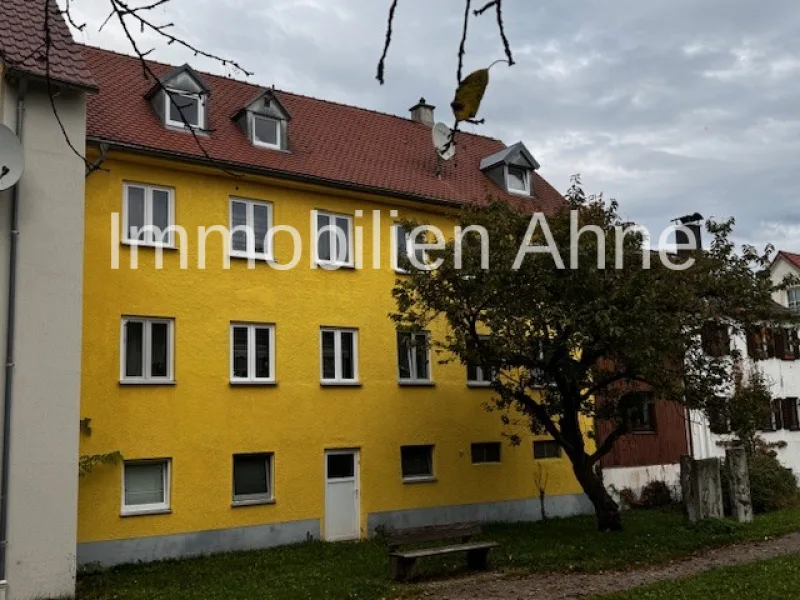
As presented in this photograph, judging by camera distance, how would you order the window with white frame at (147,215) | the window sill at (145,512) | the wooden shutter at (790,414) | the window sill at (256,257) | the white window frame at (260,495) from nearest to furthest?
1. the window sill at (145,512)
2. the window with white frame at (147,215)
3. the white window frame at (260,495)
4. the window sill at (256,257)
5. the wooden shutter at (790,414)

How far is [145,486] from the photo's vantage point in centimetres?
1669

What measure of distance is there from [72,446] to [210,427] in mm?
4129

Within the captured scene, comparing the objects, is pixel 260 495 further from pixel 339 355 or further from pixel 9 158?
pixel 9 158

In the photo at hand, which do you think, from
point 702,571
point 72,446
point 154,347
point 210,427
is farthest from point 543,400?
point 72,446

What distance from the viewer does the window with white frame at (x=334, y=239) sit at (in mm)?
19703

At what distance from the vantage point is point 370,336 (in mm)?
20016

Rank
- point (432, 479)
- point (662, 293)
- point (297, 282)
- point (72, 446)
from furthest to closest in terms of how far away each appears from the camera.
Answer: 1. point (432, 479)
2. point (297, 282)
3. point (662, 293)
4. point (72, 446)

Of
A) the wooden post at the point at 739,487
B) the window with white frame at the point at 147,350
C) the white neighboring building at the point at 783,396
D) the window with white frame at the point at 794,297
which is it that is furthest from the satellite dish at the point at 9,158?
the window with white frame at the point at 794,297

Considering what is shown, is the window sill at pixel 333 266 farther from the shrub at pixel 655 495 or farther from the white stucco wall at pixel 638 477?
the shrub at pixel 655 495

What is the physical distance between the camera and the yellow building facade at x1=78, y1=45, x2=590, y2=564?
54.1 feet

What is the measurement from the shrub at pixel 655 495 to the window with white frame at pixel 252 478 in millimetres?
11514

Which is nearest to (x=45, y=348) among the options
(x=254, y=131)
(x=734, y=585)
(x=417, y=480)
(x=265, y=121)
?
(x=254, y=131)

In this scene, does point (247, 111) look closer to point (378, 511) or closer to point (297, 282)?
point (297, 282)

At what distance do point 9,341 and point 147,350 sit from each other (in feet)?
12.7
